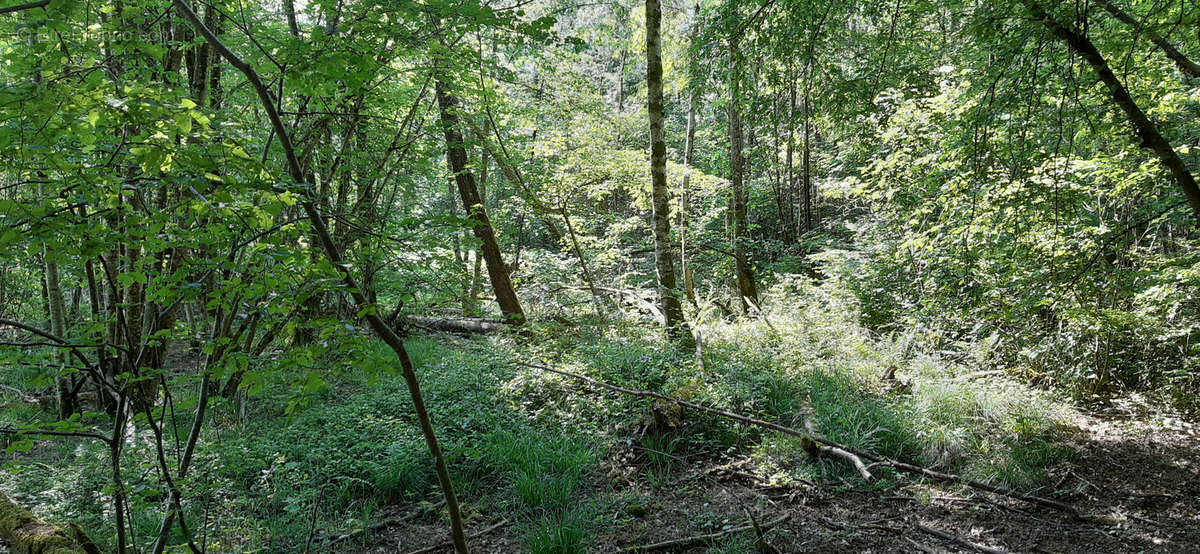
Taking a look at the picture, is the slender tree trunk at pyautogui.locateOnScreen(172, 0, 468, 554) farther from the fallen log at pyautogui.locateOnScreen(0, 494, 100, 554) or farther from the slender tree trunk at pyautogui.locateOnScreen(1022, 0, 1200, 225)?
the slender tree trunk at pyautogui.locateOnScreen(1022, 0, 1200, 225)

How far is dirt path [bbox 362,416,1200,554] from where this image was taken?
350cm

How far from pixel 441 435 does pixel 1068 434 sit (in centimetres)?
551

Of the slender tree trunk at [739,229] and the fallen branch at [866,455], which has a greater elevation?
the slender tree trunk at [739,229]

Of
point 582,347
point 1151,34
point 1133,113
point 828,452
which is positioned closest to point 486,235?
point 582,347

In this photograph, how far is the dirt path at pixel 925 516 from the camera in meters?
3.50

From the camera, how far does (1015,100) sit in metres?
3.61

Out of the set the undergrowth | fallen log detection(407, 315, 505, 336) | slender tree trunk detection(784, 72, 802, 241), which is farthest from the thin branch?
fallen log detection(407, 315, 505, 336)

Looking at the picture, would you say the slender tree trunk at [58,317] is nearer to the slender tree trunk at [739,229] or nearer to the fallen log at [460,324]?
the fallen log at [460,324]

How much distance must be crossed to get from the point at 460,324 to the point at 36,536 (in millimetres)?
7811

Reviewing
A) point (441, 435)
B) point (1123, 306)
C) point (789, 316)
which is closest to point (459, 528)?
point (441, 435)

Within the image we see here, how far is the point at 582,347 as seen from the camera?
748 cm

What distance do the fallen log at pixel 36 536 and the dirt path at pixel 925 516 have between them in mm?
1443

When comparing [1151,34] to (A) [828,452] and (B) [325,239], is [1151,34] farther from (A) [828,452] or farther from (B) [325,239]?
(B) [325,239]

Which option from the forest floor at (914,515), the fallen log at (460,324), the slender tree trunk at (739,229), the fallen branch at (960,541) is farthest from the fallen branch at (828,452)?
the fallen log at (460,324)
